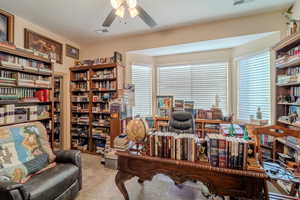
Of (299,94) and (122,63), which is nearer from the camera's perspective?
(299,94)

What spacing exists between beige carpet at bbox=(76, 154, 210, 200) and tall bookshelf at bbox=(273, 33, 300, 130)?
5.98 ft

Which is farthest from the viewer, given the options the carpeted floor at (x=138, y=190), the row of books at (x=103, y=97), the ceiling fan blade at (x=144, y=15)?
the row of books at (x=103, y=97)

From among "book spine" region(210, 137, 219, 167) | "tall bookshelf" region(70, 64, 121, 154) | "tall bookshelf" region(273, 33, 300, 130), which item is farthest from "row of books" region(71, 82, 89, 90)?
"tall bookshelf" region(273, 33, 300, 130)

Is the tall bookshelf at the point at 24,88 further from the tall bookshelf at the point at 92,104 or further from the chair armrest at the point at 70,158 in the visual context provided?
the chair armrest at the point at 70,158

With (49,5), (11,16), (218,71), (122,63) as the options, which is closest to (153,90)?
(122,63)

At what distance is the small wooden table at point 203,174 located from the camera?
113 cm

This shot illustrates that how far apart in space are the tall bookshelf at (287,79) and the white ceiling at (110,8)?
762 mm

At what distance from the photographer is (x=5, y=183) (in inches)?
48.7

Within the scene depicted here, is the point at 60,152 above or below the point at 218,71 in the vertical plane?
below

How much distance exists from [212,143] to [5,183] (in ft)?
6.20

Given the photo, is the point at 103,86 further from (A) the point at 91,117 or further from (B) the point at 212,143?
(B) the point at 212,143

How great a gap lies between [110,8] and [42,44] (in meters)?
1.83

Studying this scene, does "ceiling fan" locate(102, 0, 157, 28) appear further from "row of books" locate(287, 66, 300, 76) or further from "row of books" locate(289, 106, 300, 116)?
"row of books" locate(289, 106, 300, 116)

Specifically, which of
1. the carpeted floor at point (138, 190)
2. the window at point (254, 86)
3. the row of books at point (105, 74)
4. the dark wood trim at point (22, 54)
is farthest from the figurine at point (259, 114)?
the dark wood trim at point (22, 54)
